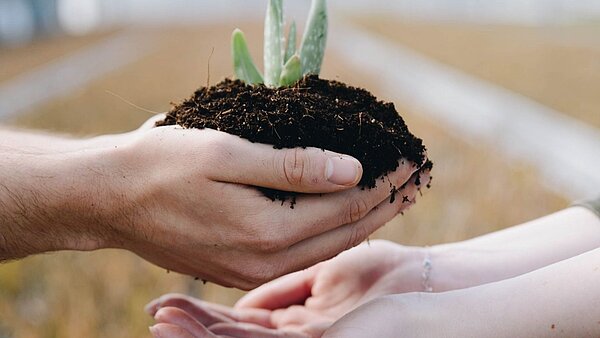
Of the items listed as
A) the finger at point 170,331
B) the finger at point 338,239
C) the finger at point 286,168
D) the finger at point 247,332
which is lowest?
the finger at point 247,332

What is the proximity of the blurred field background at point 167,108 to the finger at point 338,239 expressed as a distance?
0.98 m

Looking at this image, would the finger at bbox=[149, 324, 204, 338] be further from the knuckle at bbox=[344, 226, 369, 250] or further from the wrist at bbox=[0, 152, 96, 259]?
the knuckle at bbox=[344, 226, 369, 250]

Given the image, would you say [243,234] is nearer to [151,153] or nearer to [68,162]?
[151,153]

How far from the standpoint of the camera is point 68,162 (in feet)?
4.33

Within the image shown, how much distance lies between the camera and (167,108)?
5.52m

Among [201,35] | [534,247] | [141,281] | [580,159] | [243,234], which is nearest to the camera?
[243,234]

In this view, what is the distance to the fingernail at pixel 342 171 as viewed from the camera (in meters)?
1.18

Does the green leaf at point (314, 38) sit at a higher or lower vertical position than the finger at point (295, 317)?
higher

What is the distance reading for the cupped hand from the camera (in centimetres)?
120

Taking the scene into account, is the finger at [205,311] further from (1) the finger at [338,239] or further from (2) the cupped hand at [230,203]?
(1) the finger at [338,239]

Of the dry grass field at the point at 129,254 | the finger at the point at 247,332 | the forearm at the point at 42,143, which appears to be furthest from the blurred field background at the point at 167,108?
the forearm at the point at 42,143

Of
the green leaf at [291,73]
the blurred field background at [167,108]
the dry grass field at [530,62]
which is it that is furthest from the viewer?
the dry grass field at [530,62]

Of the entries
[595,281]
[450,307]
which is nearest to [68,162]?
[450,307]

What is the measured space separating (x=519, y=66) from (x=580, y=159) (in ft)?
13.3
